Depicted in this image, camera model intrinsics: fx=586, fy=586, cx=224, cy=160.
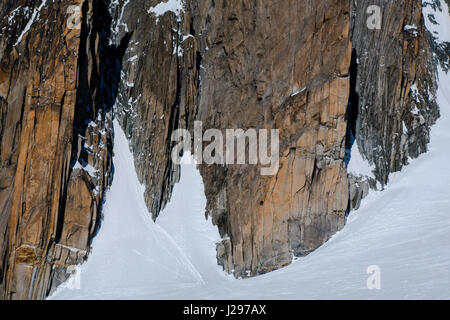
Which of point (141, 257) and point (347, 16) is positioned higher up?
point (347, 16)

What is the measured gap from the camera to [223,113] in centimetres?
3841

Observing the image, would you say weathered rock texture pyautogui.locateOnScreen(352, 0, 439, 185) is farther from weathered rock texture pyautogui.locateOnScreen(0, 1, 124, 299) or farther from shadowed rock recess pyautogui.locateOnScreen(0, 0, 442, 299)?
weathered rock texture pyautogui.locateOnScreen(0, 1, 124, 299)

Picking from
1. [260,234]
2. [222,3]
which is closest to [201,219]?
[260,234]

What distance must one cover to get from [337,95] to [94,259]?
16644 millimetres

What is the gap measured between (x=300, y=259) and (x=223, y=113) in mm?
12237

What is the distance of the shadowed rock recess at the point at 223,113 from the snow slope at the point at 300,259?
2.82 ft

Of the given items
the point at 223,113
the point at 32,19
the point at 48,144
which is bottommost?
the point at 48,144

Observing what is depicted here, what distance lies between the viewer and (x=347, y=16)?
3309cm

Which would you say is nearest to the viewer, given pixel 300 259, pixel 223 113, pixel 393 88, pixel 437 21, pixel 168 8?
pixel 300 259

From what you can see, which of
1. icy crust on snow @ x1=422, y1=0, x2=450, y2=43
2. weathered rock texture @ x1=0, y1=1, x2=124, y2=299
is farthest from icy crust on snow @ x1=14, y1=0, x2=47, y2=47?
icy crust on snow @ x1=422, y1=0, x2=450, y2=43

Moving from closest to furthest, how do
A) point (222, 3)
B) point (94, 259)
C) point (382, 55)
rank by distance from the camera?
point (94, 259), point (382, 55), point (222, 3)

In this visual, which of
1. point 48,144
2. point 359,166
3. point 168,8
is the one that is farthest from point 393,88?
point 48,144

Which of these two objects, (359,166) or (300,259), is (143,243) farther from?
(359,166)
